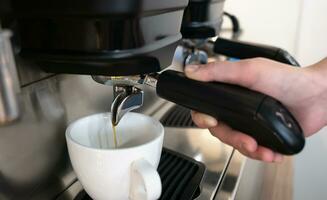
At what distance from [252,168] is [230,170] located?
4 centimetres

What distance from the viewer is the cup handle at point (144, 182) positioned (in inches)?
9.4

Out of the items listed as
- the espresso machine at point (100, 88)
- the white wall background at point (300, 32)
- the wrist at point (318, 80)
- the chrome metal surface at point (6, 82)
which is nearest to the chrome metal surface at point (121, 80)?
the espresso machine at point (100, 88)

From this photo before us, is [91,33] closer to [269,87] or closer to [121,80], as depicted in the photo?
[121,80]

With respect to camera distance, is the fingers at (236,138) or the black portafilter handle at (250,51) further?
the black portafilter handle at (250,51)

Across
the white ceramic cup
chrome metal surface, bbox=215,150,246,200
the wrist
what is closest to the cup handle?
the white ceramic cup

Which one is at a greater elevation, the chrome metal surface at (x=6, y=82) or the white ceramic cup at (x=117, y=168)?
the chrome metal surface at (x=6, y=82)

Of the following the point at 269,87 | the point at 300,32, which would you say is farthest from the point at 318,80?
the point at 300,32

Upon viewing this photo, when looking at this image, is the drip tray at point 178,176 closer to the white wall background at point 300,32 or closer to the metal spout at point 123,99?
the metal spout at point 123,99

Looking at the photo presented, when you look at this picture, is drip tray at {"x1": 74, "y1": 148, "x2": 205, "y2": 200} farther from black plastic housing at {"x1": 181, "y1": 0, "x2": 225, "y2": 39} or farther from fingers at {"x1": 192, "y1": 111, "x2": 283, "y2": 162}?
black plastic housing at {"x1": 181, "y1": 0, "x2": 225, "y2": 39}

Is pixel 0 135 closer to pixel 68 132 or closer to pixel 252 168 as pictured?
pixel 68 132

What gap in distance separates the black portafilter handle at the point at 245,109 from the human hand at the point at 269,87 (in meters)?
0.01

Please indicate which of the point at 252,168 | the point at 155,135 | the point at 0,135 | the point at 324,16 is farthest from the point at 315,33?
the point at 0,135

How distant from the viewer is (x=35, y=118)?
297 millimetres

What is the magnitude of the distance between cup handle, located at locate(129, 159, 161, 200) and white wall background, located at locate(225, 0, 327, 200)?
2.51ft
